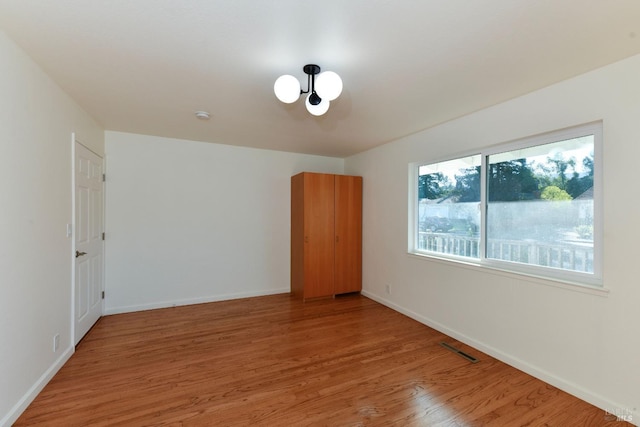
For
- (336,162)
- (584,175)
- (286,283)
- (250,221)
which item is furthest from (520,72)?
(286,283)

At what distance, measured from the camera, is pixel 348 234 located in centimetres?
468

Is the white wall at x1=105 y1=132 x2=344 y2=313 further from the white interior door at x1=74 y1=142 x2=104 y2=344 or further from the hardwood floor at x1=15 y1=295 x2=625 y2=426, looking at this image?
the hardwood floor at x1=15 y1=295 x2=625 y2=426

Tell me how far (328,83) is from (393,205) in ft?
8.61

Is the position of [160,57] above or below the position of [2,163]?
above

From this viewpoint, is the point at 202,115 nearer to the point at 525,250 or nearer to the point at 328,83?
the point at 328,83

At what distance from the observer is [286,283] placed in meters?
4.81

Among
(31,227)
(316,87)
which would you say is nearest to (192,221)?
(31,227)

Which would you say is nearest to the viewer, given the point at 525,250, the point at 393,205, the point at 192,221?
the point at 525,250

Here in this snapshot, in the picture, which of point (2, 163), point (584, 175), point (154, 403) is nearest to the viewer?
point (2, 163)

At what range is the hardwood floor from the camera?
6.21 ft

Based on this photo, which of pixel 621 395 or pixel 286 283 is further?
pixel 286 283

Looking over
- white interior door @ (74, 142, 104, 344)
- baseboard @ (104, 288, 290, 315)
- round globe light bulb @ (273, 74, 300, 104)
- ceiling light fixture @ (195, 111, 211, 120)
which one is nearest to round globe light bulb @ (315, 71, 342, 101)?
round globe light bulb @ (273, 74, 300, 104)

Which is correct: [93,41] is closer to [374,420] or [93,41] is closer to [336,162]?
[374,420]

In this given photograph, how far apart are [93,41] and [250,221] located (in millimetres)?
3052
